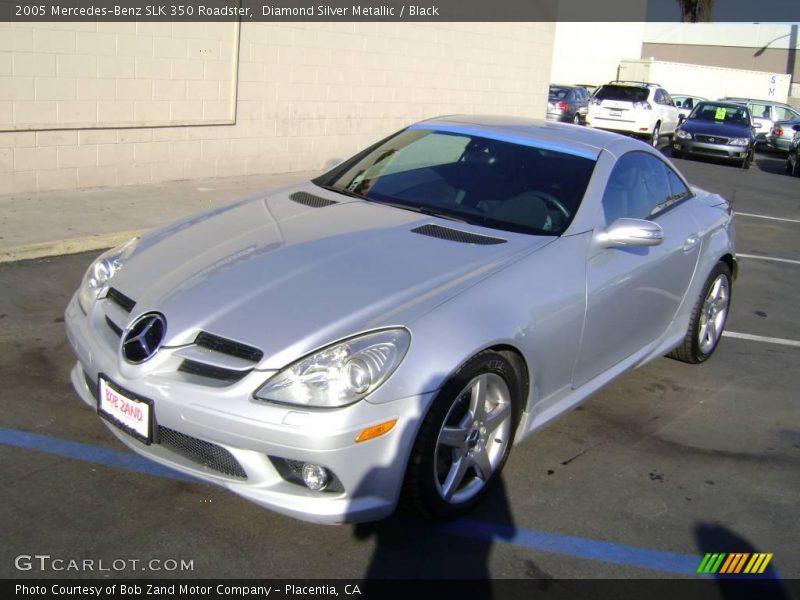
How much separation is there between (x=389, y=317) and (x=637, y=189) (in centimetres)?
227

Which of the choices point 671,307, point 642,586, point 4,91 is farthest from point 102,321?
point 4,91

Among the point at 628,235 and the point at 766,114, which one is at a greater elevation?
the point at 766,114

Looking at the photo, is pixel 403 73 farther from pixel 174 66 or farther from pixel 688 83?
pixel 688 83

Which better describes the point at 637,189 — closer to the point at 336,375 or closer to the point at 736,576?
the point at 736,576

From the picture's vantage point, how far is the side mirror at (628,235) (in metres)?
4.27

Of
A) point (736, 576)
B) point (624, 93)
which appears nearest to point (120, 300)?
point (736, 576)

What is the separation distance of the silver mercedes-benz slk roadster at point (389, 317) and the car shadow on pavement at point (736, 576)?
0.84 metres

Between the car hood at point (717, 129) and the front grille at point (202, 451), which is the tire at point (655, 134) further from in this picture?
the front grille at point (202, 451)

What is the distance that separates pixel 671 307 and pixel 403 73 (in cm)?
1023

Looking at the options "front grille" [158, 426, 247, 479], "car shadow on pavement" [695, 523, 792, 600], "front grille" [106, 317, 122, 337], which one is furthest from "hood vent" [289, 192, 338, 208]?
"car shadow on pavement" [695, 523, 792, 600]

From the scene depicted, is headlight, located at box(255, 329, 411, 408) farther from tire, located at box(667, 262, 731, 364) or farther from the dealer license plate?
tire, located at box(667, 262, 731, 364)

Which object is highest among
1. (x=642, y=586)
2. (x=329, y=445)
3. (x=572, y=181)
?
(x=572, y=181)

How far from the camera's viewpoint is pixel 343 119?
44.8 feet

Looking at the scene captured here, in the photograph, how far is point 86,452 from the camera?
4.05 meters
